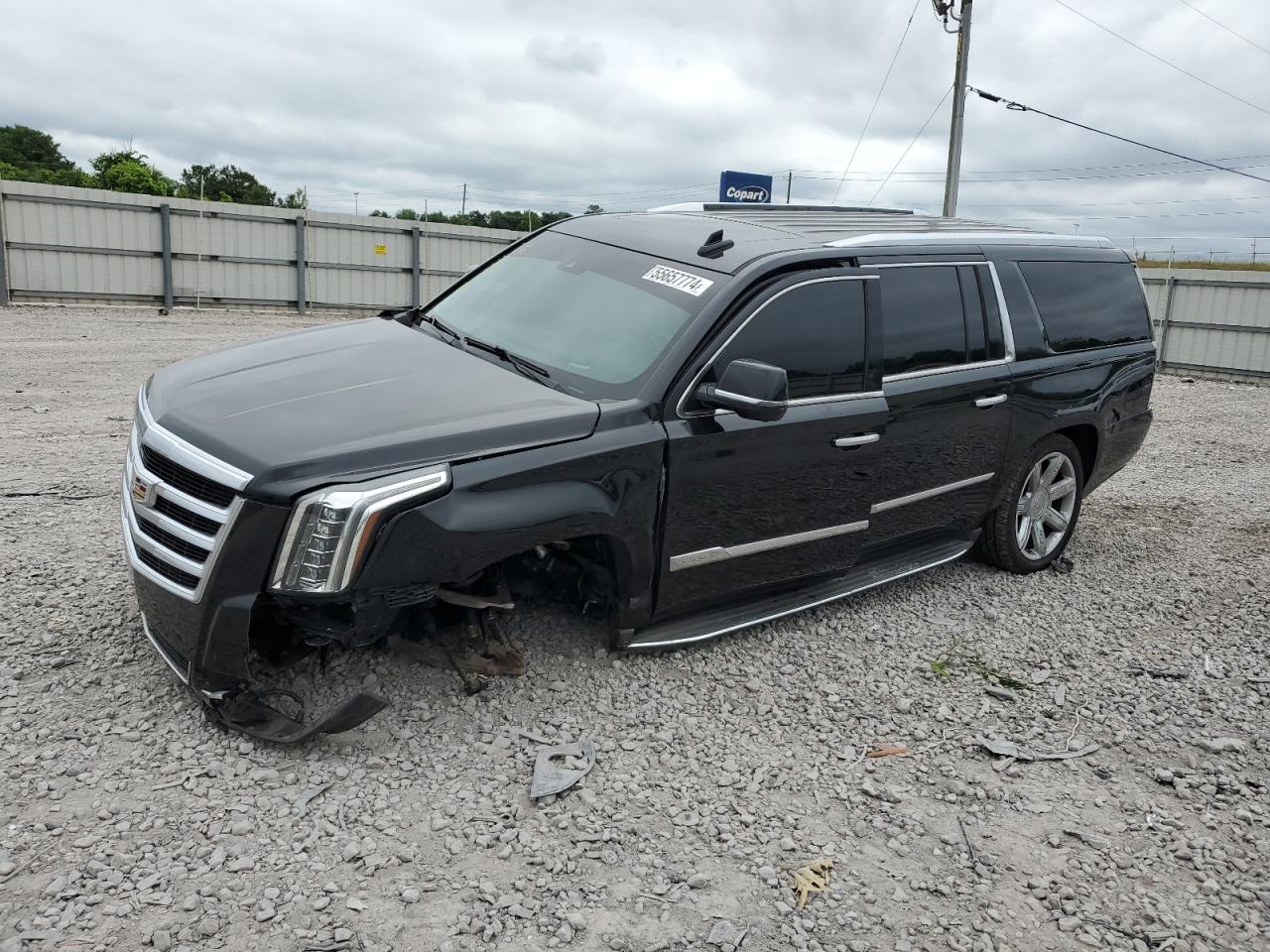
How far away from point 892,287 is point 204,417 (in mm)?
3090

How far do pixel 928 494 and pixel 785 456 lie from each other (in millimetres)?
1181

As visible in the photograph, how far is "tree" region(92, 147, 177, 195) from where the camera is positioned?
39469 millimetres

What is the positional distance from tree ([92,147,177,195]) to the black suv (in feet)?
129

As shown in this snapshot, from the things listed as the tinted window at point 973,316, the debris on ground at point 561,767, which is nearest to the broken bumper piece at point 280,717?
the debris on ground at point 561,767

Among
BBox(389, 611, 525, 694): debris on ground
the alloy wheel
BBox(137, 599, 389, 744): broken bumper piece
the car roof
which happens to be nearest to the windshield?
the car roof

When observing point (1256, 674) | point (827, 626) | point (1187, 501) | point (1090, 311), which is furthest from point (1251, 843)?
point (1187, 501)

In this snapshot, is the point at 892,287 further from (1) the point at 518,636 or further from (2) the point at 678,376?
(1) the point at 518,636

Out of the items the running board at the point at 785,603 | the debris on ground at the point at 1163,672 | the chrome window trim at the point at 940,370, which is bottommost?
the debris on ground at the point at 1163,672

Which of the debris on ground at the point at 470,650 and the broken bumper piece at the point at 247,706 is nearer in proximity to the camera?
the broken bumper piece at the point at 247,706

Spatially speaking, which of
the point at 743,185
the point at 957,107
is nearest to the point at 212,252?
the point at 743,185

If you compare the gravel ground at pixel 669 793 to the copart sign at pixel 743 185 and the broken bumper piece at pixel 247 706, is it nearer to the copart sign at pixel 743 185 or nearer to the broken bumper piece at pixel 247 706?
the broken bumper piece at pixel 247 706

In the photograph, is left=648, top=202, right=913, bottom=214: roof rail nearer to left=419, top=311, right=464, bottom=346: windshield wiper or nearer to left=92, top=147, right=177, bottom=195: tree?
left=419, top=311, right=464, bottom=346: windshield wiper

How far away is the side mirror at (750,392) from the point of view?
3.77m

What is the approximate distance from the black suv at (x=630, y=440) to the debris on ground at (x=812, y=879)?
1.19 meters
